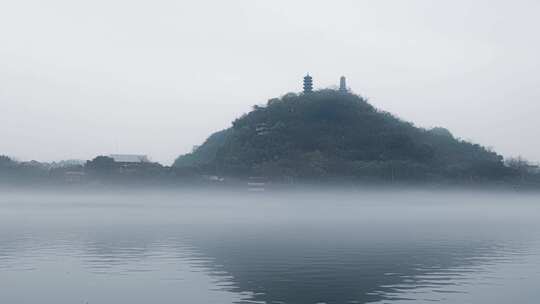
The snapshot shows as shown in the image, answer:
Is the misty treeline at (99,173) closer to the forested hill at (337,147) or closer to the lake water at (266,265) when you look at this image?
the forested hill at (337,147)

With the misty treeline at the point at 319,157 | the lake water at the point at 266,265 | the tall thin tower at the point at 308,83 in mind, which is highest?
the tall thin tower at the point at 308,83

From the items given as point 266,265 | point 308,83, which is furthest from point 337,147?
point 266,265

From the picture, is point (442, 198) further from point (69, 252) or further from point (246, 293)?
point (246, 293)

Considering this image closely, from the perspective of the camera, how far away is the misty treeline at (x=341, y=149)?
16650 centimetres

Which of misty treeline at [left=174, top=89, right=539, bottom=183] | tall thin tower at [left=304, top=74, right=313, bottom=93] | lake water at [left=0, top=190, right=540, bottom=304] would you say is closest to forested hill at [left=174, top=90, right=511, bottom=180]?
misty treeline at [left=174, top=89, right=539, bottom=183]

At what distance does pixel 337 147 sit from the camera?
176 m

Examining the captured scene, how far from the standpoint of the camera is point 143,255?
40.9m

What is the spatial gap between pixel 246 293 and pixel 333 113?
513ft

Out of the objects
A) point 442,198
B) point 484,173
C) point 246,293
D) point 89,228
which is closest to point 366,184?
point 442,198

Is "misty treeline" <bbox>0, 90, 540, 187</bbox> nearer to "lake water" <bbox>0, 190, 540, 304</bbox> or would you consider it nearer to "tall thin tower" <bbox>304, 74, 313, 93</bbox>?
"tall thin tower" <bbox>304, 74, 313, 93</bbox>

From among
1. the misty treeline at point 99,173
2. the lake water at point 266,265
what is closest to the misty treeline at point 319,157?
the misty treeline at point 99,173

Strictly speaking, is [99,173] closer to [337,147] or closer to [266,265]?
[337,147]

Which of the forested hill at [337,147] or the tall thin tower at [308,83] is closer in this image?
the forested hill at [337,147]

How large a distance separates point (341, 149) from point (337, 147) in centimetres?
123
